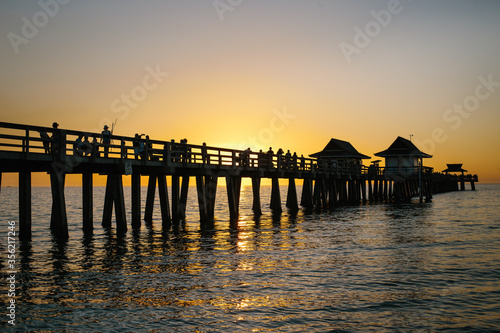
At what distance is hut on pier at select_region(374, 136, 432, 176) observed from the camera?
2318 inches

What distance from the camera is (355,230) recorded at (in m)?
22.9

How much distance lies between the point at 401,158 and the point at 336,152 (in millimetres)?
8669

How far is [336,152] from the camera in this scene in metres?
58.2

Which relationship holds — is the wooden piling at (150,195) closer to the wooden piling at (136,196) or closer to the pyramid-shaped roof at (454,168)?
the wooden piling at (136,196)

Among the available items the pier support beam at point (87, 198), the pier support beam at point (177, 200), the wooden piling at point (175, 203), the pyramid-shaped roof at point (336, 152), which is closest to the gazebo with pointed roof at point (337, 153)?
the pyramid-shaped roof at point (336, 152)

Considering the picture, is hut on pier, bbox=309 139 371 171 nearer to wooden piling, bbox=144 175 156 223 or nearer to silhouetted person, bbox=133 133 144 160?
wooden piling, bbox=144 175 156 223

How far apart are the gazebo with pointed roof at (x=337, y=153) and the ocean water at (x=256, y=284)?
3773cm

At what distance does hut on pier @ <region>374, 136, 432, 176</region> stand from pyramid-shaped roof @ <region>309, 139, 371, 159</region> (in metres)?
3.05

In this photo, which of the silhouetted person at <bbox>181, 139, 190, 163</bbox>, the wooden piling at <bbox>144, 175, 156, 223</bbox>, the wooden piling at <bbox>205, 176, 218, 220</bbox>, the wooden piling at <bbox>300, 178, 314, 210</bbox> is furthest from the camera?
the wooden piling at <bbox>300, 178, 314, 210</bbox>

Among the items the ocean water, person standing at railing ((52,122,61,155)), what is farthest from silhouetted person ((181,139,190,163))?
person standing at railing ((52,122,61,155))

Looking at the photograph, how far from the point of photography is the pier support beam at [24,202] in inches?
656

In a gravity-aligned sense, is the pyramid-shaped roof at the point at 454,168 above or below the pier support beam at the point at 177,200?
above

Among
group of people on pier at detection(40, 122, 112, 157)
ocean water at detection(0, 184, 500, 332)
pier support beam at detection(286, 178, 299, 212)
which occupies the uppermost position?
group of people on pier at detection(40, 122, 112, 157)

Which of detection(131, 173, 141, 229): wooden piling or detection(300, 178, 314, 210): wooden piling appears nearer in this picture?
detection(131, 173, 141, 229): wooden piling
